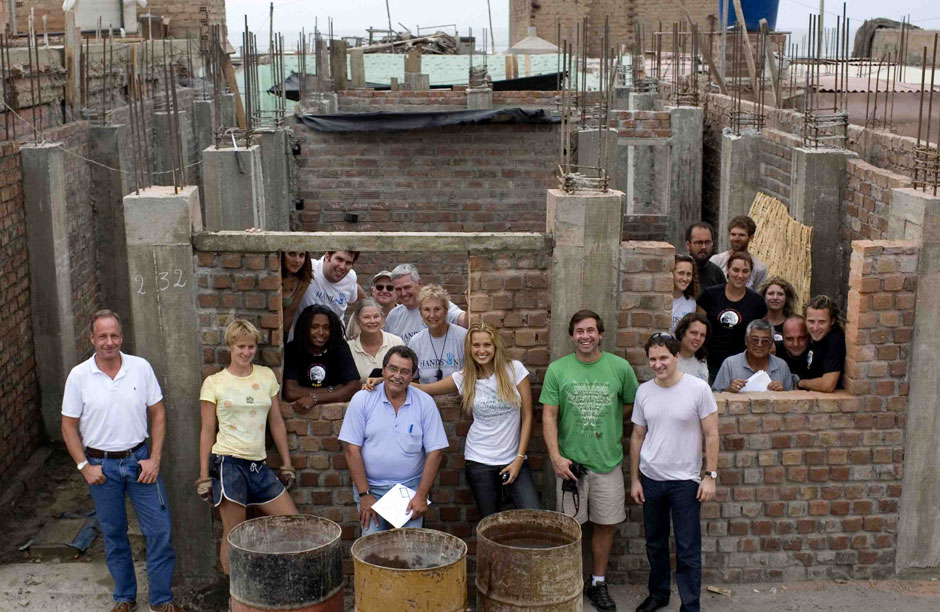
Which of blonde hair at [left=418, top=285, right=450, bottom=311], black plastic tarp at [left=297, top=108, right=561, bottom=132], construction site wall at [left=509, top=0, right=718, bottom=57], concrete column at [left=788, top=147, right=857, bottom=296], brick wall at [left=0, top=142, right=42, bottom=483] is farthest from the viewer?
construction site wall at [left=509, top=0, right=718, bottom=57]

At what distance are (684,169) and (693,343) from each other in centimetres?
743

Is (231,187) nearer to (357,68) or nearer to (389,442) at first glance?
(389,442)

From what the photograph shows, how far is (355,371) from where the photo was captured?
6676 mm

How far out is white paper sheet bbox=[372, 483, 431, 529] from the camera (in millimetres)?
6094

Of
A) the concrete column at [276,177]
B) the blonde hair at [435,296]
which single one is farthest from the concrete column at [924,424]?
the concrete column at [276,177]

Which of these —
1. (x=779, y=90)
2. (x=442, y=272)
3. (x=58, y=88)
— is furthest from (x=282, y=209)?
(x=779, y=90)

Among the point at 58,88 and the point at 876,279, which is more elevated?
the point at 58,88

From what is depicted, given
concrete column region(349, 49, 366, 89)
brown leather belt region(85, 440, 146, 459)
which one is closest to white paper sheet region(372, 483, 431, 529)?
brown leather belt region(85, 440, 146, 459)

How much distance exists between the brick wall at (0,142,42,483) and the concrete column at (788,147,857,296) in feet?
21.0

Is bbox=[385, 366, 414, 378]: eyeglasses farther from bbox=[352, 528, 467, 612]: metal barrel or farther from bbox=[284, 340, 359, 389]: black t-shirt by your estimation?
bbox=[352, 528, 467, 612]: metal barrel

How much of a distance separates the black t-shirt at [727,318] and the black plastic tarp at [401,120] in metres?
5.86

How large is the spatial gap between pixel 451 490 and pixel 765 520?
6.29ft

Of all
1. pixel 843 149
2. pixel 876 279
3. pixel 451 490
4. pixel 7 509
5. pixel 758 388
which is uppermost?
pixel 843 149

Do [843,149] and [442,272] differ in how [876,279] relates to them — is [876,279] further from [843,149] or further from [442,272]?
[442,272]
